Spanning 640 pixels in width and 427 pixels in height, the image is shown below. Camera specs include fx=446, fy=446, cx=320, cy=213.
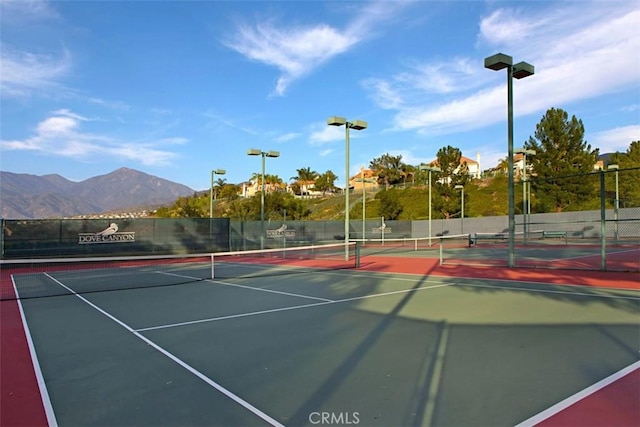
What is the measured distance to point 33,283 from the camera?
15172 millimetres

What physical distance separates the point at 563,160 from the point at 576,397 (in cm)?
4841

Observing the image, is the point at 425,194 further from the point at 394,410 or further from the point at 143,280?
the point at 394,410

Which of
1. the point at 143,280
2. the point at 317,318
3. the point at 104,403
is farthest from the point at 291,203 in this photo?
the point at 104,403

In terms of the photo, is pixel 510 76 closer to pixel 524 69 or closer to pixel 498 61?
pixel 524 69

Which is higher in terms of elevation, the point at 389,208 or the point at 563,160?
the point at 563,160

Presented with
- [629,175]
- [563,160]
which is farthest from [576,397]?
[629,175]

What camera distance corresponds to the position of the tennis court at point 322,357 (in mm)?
3984

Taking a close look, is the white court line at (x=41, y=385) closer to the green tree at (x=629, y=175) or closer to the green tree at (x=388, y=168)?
the green tree at (x=629, y=175)

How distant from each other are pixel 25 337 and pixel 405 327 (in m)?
6.02

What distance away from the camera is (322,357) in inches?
220

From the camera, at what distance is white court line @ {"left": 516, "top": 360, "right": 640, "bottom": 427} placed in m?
3.67

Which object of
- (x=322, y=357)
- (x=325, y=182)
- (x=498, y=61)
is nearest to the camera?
(x=322, y=357)
